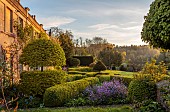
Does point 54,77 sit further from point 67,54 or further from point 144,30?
point 67,54

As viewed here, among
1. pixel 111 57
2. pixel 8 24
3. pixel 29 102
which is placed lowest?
pixel 29 102

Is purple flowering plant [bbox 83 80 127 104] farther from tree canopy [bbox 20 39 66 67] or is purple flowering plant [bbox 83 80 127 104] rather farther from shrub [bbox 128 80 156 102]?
tree canopy [bbox 20 39 66 67]

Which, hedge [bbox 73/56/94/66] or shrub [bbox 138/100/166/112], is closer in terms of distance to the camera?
shrub [bbox 138/100/166/112]

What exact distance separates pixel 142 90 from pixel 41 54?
14.8 ft

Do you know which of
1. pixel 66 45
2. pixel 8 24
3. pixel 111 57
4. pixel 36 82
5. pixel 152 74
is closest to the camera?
pixel 152 74

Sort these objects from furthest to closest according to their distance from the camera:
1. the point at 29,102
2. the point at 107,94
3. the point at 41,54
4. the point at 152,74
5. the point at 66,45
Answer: the point at 66,45, the point at 41,54, the point at 107,94, the point at 29,102, the point at 152,74

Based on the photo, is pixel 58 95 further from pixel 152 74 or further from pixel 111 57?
pixel 111 57

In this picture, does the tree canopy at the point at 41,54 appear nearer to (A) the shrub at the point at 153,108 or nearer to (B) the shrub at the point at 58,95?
(B) the shrub at the point at 58,95

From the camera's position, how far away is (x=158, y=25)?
14.9ft

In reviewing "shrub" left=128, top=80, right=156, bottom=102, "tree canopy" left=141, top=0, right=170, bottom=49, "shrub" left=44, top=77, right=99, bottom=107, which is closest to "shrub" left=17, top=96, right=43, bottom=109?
"shrub" left=44, top=77, right=99, bottom=107

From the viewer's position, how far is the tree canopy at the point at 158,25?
167 inches

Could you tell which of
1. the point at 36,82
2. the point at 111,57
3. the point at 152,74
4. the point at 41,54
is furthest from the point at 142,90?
the point at 111,57

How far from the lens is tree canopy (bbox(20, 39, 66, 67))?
30.8 ft

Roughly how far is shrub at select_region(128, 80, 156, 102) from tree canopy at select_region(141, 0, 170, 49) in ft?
7.10
